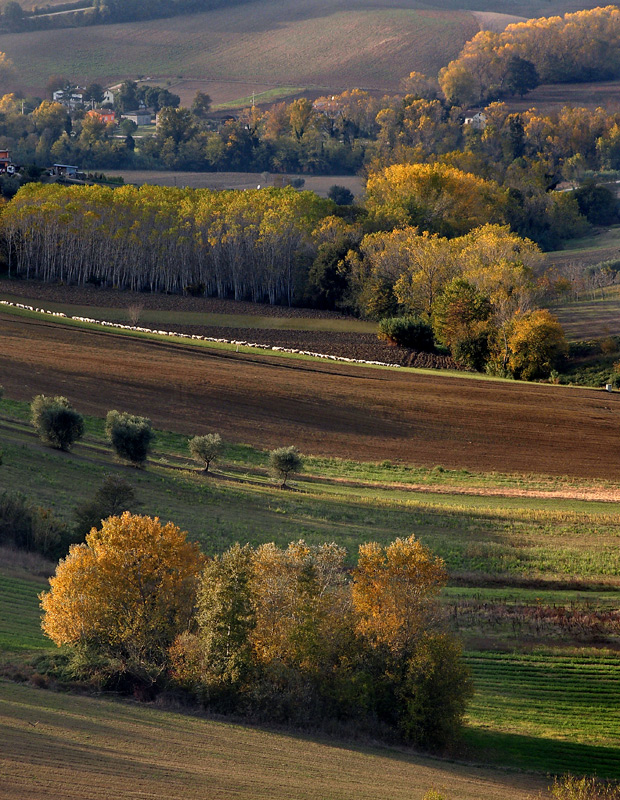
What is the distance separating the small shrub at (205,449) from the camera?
40.7 m

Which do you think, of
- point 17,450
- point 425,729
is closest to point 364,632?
point 425,729

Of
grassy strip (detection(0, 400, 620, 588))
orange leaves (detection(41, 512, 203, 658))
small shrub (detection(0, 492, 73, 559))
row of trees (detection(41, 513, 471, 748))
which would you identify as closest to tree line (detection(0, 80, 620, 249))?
grassy strip (detection(0, 400, 620, 588))

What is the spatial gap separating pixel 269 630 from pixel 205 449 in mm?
19472

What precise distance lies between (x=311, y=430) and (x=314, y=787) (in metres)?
32.4

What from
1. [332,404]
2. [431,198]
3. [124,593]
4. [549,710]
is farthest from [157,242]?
[549,710]

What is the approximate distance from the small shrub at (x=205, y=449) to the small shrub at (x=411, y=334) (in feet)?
107

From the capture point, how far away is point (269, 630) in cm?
2162

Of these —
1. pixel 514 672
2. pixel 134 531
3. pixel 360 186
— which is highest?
pixel 360 186

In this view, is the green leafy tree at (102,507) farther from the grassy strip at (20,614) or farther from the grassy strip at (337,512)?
the grassy strip at (20,614)

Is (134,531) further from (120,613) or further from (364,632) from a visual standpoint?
(364,632)

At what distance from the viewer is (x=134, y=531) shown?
2206 centimetres

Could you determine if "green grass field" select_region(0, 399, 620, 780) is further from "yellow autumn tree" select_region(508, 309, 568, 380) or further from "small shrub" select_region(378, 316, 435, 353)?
"small shrub" select_region(378, 316, 435, 353)

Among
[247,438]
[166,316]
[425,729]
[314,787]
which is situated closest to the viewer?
[314,787]

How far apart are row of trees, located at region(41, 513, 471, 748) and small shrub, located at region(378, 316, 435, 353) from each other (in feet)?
164
